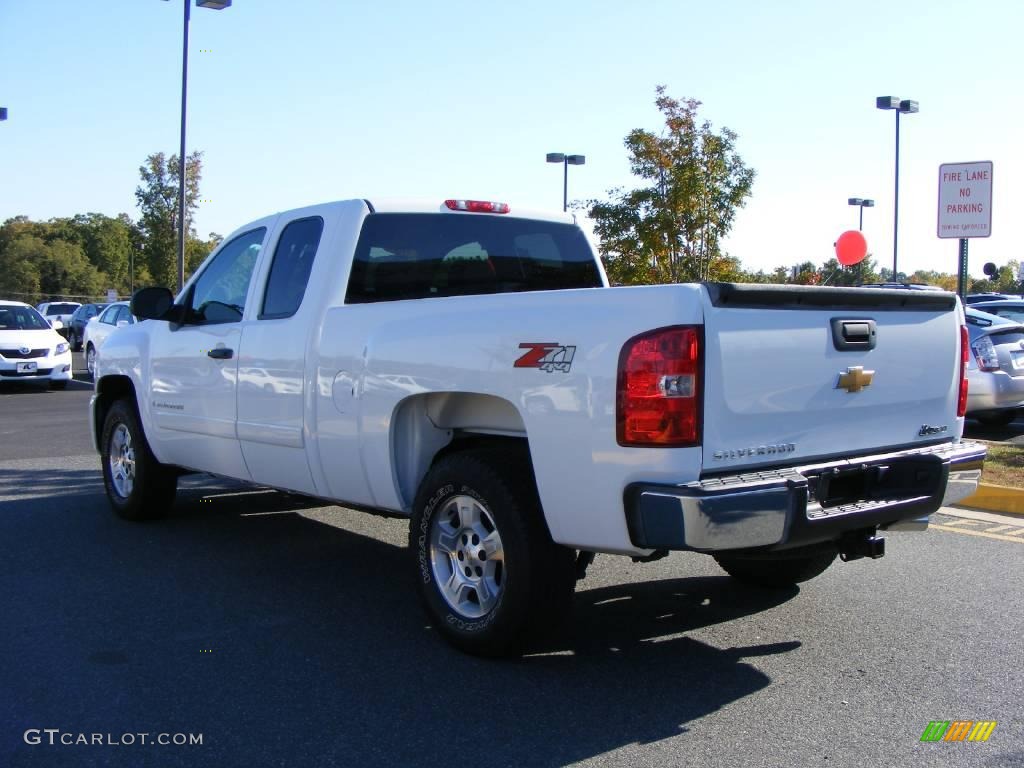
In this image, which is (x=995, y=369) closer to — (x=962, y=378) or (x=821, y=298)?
(x=962, y=378)

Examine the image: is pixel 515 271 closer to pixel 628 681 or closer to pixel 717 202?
pixel 628 681

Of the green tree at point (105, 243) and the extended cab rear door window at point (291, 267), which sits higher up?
the green tree at point (105, 243)

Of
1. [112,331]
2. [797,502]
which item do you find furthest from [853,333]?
[112,331]

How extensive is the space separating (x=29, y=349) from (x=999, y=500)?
16.9 metres

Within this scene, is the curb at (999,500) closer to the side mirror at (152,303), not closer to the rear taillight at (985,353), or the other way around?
the rear taillight at (985,353)

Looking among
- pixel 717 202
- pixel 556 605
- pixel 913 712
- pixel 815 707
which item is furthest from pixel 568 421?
pixel 717 202

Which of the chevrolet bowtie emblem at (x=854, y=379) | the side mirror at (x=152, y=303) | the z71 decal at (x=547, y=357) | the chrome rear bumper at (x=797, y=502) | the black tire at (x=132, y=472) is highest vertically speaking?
the side mirror at (x=152, y=303)

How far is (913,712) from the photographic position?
388 centimetres

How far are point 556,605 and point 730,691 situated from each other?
758mm

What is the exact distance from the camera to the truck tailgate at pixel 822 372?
3.75m

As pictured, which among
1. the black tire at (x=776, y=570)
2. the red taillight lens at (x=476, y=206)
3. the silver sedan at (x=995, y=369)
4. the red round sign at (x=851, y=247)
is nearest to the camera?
the black tire at (x=776, y=570)

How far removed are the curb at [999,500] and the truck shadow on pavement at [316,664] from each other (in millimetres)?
3170

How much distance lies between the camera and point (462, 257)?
5.93m

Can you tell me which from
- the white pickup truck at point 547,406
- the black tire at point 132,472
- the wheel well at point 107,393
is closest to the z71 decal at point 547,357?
the white pickup truck at point 547,406
